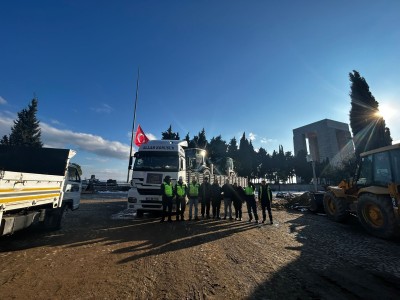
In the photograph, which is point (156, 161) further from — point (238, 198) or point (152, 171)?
point (238, 198)

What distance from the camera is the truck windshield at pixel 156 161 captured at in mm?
10086

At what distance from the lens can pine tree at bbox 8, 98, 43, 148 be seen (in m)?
36.6

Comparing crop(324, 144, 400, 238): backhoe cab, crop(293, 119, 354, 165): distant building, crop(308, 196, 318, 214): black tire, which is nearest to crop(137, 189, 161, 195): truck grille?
crop(324, 144, 400, 238): backhoe cab

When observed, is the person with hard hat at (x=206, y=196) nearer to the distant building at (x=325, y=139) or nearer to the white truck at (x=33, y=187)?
the white truck at (x=33, y=187)

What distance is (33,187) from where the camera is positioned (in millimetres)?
5637

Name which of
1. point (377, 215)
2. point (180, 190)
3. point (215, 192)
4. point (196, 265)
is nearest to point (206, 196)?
point (215, 192)

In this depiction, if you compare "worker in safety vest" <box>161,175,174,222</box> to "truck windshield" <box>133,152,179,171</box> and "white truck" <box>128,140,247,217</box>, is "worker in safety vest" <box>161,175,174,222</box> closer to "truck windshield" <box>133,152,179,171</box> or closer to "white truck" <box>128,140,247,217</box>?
"white truck" <box>128,140,247,217</box>

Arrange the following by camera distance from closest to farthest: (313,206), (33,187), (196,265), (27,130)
Result: (196,265)
(33,187)
(313,206)
(27,130)

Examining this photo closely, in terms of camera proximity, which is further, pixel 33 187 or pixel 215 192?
pixel 215 192

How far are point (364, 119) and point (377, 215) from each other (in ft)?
86.5

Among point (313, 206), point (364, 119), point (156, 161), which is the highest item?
point (364, 119)

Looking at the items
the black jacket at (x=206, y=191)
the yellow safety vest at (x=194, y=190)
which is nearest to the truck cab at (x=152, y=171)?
the yellow safety vest at (x=194, y=190)

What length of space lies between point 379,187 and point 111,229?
9.12 meters

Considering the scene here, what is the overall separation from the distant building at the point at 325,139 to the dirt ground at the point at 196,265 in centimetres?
4629
